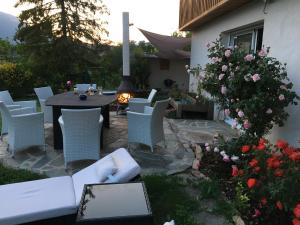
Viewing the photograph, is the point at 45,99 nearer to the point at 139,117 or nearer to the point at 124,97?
the point at 124,97

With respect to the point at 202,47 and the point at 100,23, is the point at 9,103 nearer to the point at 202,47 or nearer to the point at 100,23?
the point at 202,47

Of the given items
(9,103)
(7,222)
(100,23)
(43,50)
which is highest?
(100,23)

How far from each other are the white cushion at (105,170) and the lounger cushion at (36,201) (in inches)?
13.1

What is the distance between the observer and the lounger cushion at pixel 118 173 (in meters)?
2.94

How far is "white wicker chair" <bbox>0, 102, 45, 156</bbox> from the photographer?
4.84 metres

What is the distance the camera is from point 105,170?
10.2 feet

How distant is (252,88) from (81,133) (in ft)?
8.88

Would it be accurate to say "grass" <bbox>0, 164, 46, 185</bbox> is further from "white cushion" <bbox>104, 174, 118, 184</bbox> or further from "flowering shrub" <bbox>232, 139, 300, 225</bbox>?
"flowering shrub" <bbox>232, 139, 300, 225</bbox>

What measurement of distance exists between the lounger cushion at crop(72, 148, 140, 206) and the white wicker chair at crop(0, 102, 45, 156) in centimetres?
203

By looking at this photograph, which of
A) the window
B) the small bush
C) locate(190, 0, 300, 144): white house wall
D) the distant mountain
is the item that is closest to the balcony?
locate(190, 0, 300, 144): white house wall

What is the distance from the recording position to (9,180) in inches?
160

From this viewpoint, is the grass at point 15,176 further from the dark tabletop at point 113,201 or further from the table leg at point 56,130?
the dark tabletop at point 113,201

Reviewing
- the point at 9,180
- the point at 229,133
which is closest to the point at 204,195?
the point at 9,180

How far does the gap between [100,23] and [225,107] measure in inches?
421
